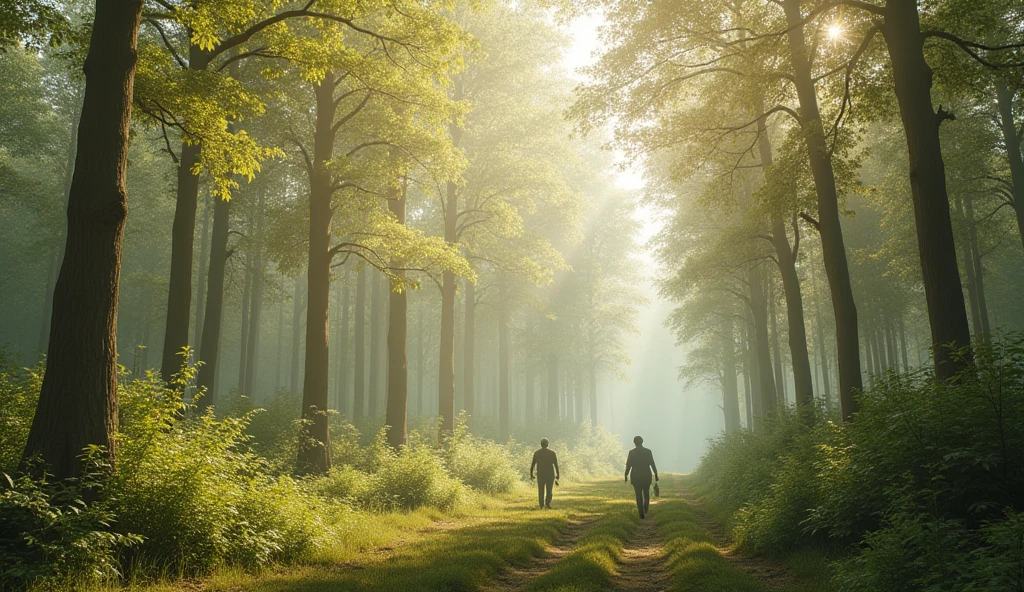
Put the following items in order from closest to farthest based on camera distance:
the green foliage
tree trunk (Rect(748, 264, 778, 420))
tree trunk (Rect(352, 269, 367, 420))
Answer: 1. the green foliage
2. tree trunk (Rect(748, 264, 778, 420))
3. tree trunk (Rect(352, 269, 367, 420))

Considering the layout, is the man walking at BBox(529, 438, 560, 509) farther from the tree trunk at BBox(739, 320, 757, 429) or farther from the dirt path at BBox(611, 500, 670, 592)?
the tree trunk at BBox(739, 320, 757, 429)

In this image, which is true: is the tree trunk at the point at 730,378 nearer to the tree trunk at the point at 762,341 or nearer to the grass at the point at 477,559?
the tree trunk at the point at 762,341

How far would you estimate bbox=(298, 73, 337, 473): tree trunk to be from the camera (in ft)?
41.5

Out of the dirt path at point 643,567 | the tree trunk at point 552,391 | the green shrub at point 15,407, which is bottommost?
the dirt path at point 643,567

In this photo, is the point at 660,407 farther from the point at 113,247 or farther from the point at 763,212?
the point at 113,247

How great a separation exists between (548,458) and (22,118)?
103 ft

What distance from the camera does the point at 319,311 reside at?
1304 cm

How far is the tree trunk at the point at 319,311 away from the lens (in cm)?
1264

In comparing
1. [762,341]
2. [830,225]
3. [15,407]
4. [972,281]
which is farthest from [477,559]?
[972,281]

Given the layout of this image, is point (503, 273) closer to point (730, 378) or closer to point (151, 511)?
point (730, 378)

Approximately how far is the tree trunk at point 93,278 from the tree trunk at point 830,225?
1190 cm

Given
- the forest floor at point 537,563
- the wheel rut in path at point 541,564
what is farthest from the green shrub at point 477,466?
the wheel rut in path at point 541,564

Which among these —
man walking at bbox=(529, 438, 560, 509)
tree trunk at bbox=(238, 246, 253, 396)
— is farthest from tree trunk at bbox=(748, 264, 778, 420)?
tree trunk at bbox=(238, 246, 253, 396)

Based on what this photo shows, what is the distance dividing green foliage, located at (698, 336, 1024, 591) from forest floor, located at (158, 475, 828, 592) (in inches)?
37.3
